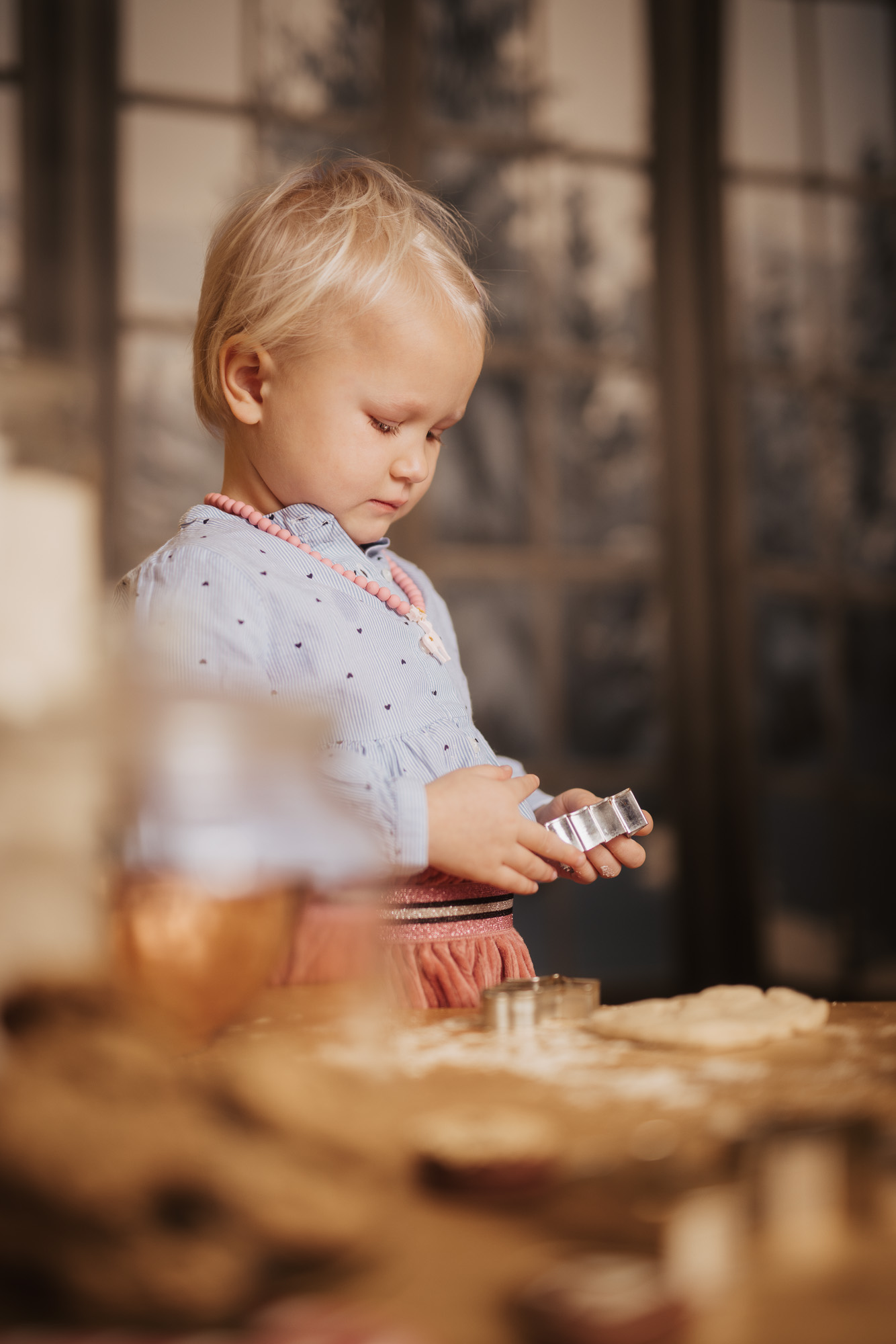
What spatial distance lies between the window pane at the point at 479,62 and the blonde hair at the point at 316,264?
179 cm

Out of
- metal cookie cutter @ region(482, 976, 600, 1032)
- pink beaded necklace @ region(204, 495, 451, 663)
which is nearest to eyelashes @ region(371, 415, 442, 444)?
pink beaded necklace @ region(204, 495, 451, 663)

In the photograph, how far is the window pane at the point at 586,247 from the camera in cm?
259

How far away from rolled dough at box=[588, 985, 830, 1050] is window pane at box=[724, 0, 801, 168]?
2.53m

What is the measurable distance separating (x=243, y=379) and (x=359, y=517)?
142mm

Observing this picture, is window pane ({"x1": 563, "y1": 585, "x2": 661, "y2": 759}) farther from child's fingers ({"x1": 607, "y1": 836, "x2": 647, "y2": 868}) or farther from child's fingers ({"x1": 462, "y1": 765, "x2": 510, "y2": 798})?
child's fingers ({"x1": 462, "y1": 765, "x2": 510, "y2": 798})

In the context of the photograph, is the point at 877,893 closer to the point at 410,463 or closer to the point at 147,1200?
the point at 410,463

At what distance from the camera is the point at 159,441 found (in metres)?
2.30

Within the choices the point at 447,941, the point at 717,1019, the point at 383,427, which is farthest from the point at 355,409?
the point at 717,1019

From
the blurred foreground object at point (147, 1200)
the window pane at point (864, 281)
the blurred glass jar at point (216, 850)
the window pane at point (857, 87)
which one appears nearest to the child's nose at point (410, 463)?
the blurred glass jar at point (216, 850)

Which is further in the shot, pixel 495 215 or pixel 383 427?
pixel 495 215

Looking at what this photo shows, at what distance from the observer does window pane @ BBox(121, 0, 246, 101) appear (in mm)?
2332

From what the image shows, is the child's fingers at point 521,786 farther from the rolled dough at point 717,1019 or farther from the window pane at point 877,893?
the window pane at point 877,893

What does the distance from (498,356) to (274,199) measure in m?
1.68

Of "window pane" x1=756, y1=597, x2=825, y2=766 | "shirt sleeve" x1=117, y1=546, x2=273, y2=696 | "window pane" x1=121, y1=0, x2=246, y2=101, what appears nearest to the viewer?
"shirt sleeve" x1=117, y1=546, x2=273, y2=696
